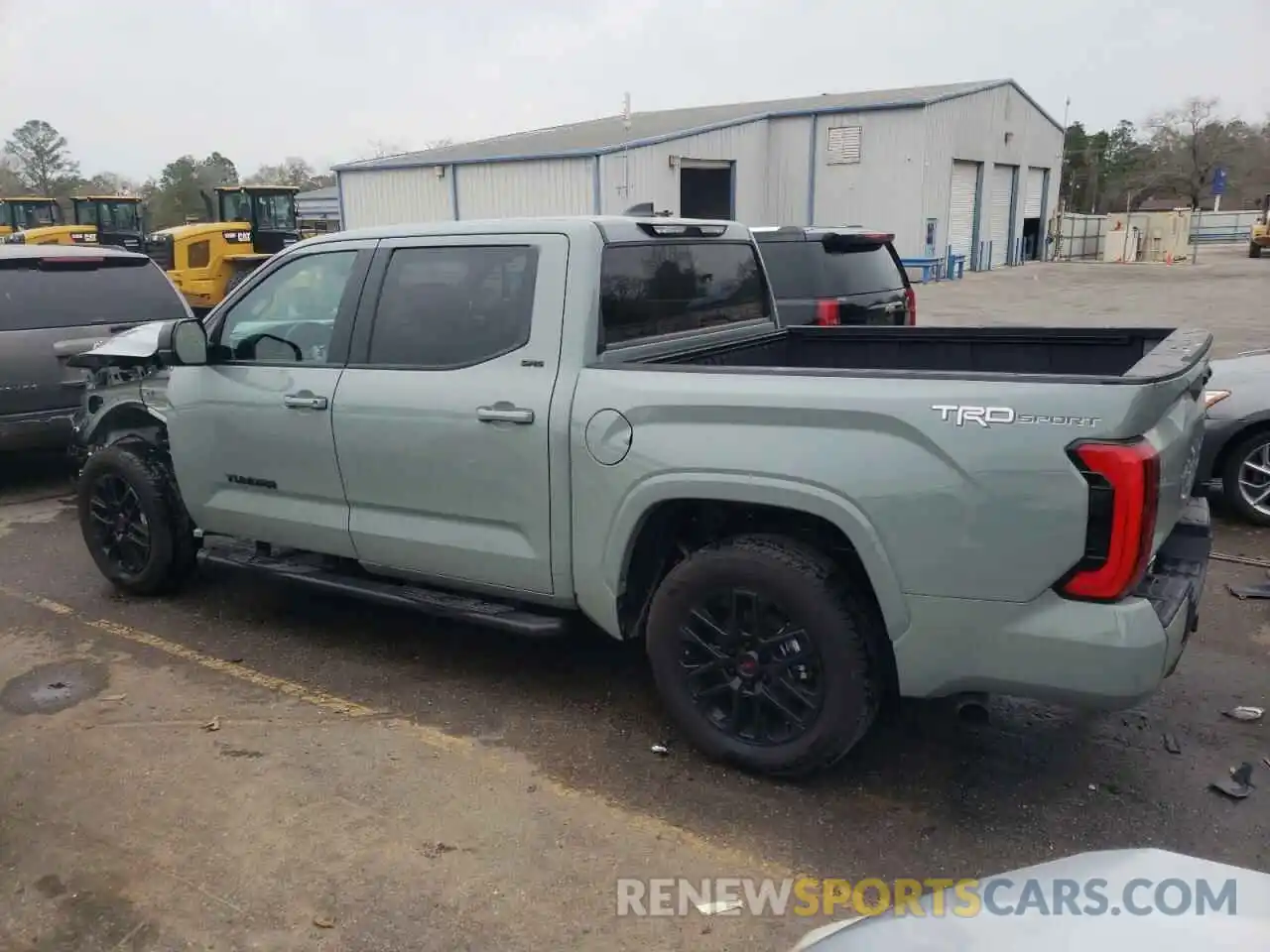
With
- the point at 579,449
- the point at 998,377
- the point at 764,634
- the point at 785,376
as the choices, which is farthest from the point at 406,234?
the point at 998,377

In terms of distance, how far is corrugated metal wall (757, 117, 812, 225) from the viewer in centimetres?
3112

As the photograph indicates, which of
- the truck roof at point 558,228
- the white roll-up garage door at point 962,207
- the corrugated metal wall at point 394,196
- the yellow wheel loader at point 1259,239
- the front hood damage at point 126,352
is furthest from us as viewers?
the yellow wheel loader at point 1259,239

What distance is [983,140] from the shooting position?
34.8m

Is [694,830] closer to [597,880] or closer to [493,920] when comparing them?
[597,880]

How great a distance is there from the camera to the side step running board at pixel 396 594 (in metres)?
4.01

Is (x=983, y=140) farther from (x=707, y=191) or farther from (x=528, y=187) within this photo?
(x=528, y=187)

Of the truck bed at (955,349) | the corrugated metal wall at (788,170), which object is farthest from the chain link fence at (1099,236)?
the truck bed at (955,349)

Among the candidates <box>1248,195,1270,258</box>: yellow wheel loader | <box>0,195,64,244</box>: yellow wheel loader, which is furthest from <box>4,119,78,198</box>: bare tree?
<box>1248,195,1270,258</box>: yellow wheel loader

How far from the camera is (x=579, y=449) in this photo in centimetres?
370

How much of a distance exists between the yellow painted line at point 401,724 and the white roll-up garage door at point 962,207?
31.9m

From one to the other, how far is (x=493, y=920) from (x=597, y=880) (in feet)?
1.14

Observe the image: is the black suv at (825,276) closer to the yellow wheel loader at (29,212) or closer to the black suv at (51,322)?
the black suv at (51,322)

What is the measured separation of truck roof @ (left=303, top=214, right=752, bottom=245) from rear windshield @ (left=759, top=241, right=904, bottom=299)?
3207 millimetres

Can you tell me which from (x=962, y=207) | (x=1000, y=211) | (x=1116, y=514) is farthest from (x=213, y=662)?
(x=1000, y=211)
